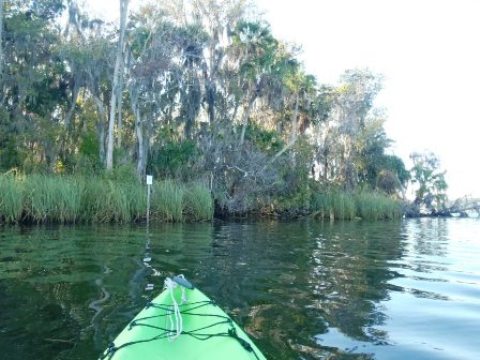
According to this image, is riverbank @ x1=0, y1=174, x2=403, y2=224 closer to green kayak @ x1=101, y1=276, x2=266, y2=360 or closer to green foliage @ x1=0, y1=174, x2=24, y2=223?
green foliage @ x1=0, y1=174, x2=24, y2=223

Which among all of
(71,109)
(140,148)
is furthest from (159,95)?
(71,109)

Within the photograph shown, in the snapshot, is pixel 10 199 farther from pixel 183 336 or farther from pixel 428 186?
pixel 428 186

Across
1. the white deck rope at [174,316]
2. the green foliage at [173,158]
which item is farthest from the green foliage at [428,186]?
the white deck rope at [174,316]

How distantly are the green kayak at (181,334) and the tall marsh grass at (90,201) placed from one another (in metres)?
11.8

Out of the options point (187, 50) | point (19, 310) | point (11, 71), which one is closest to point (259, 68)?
point (187, 50)

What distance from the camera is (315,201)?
97.9 ft

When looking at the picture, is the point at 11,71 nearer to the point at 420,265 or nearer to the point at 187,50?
the point at 187,50

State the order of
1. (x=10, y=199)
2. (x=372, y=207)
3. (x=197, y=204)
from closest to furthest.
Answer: (x=10, y=199)
(x=197, y=204)
(x=372, y=207)

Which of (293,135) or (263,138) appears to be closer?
(263,138)

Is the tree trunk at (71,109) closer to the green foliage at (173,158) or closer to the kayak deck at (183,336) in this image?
the green foliage at (173,158)

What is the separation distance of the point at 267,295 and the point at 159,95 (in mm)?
A: 20808

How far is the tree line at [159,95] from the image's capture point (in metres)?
23.6

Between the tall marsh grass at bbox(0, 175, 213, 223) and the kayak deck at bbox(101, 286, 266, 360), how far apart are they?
11.9 m

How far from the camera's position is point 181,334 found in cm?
331
